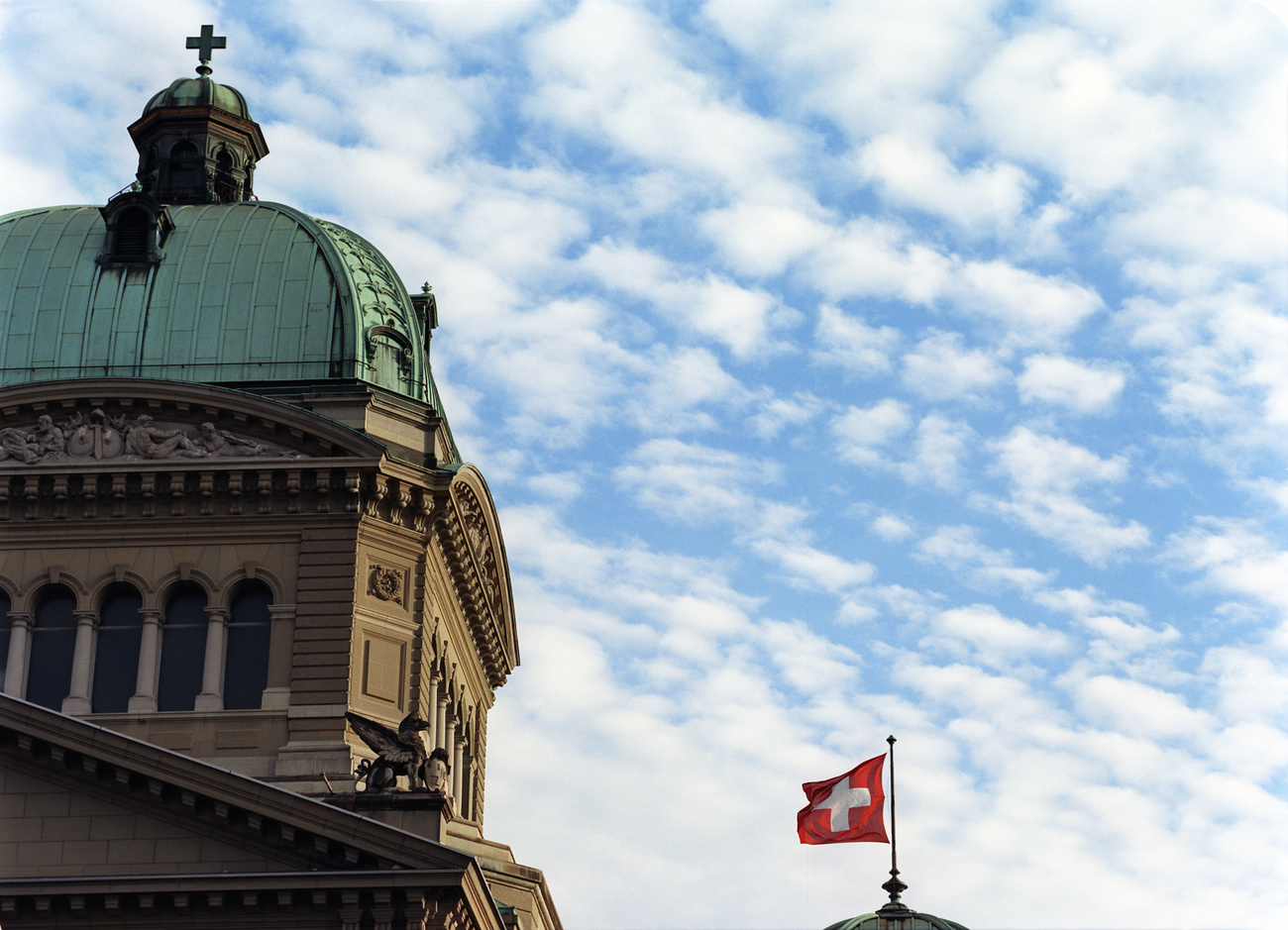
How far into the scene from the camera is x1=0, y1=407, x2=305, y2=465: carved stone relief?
167ft

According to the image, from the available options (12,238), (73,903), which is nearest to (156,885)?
(73,903)

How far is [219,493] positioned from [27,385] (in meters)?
5.05

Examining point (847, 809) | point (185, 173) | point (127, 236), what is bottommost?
point (847, 809)

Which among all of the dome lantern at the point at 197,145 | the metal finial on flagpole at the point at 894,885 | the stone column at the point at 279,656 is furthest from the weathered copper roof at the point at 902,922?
the dome lantern at the point at 197,145

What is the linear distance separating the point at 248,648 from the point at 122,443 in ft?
18.4

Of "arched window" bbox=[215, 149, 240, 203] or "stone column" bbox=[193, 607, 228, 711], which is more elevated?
"arched window" bbox=[215, 149, 240, 203]

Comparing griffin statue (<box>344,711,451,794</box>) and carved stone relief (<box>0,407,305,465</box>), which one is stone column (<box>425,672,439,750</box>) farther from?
griffin statue (<box>344,711,451,794</box>)

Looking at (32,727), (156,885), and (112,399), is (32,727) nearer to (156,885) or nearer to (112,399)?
(156,885)

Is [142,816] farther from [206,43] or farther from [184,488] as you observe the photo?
[206,43]

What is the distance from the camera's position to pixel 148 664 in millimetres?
49469

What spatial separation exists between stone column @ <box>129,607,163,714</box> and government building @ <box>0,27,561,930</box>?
72 millimetres

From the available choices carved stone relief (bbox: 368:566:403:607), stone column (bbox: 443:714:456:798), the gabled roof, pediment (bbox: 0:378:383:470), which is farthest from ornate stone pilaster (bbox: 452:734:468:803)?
the gabled roof

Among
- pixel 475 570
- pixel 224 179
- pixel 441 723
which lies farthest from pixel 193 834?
pixel 224 179

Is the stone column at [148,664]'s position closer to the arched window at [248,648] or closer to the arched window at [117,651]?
the arched window at [117,651]
